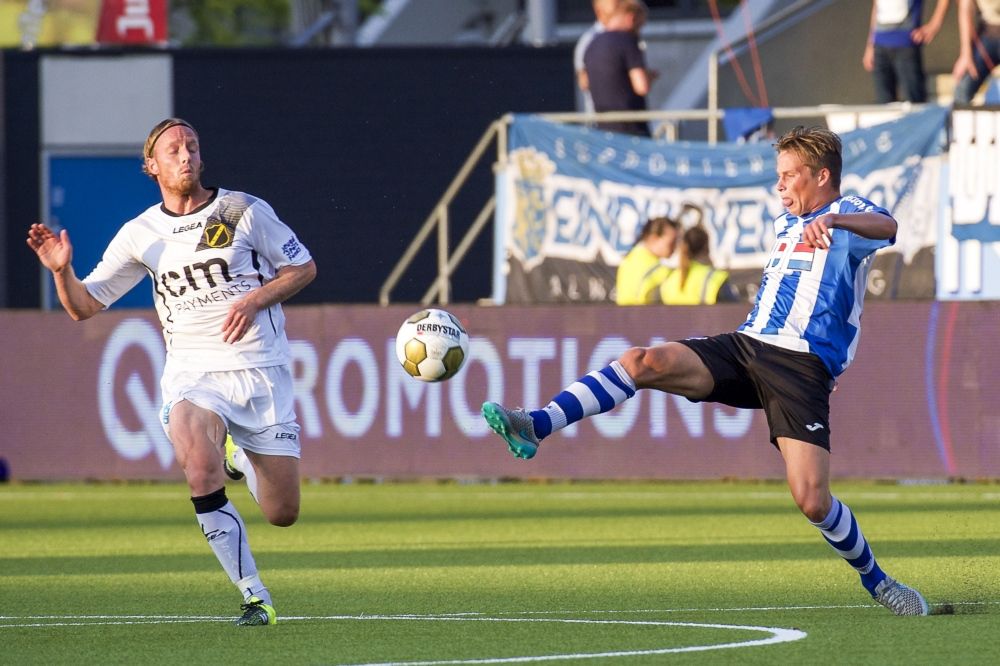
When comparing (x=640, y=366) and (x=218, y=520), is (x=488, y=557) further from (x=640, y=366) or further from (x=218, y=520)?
(x=640, y=366)

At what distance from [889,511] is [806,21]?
8840mm

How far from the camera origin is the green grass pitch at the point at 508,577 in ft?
26.4

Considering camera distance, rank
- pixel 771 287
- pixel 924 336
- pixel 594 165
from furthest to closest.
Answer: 1. pixel 594 165
2. pixel 924 336
3. pixel 771 287

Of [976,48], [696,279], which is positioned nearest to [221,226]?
[696,279]

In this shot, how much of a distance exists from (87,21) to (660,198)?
32.0 ft

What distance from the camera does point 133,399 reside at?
1805cm

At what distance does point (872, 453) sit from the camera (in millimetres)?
16594

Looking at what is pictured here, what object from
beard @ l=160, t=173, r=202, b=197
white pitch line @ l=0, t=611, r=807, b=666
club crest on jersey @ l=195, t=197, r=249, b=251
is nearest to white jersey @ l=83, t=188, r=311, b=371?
club crest on jersey @ l=195, t=197, r=249, b=251

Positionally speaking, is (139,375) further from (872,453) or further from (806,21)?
(806,21)

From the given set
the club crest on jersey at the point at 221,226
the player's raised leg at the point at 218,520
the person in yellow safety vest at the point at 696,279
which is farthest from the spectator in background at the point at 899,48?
the player's raised leg at the point at 218,520

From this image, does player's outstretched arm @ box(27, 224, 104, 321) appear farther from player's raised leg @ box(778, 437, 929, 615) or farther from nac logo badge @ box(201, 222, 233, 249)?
player's raised leg @ box(778, 437, 929, 615)

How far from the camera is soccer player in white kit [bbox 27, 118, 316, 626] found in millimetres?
9297

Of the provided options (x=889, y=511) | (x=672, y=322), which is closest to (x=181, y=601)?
(x=889, y=511)

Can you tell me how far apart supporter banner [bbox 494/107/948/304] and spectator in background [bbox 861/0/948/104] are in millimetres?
1378
